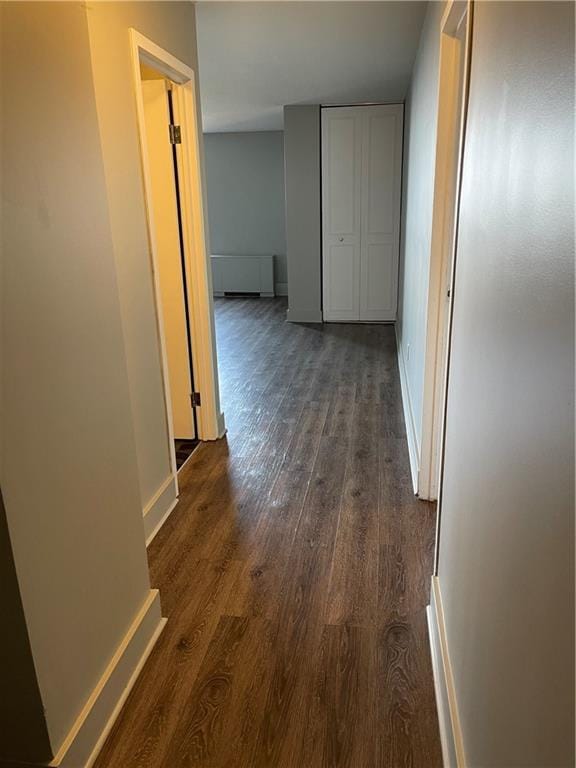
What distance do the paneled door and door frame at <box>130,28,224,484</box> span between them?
10.6 feet

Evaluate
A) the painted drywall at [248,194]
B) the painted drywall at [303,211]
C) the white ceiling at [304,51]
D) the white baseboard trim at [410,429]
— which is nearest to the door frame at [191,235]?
the white ceiling at [304,51]

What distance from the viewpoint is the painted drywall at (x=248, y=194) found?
843 centimetres

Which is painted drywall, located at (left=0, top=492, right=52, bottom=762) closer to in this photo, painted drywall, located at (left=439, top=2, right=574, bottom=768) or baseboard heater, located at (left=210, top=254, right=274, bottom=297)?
painted drywall, located at (left=439, top=2, right=574, bottom=768)

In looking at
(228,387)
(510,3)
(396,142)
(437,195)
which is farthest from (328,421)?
(396,142)

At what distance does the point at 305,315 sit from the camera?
6699 mm

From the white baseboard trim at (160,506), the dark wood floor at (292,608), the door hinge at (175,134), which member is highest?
the door hinge at (175,134)

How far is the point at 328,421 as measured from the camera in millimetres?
3822

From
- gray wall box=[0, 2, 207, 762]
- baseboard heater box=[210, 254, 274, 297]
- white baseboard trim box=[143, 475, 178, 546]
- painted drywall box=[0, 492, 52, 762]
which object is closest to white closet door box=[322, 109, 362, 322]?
baseboard heater box=[210, 254, 274, 297]

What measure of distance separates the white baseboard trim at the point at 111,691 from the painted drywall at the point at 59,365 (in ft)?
0.12

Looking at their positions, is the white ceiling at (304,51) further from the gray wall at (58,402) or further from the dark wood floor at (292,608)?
the dark wood floor at (292,608)

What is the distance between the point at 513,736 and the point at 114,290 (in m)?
1.42

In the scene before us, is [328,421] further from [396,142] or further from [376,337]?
[396,142]

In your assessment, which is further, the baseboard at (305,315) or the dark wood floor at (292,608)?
the baseboard at (305,315)

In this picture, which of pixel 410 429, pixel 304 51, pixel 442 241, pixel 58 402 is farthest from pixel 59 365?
pixel 304 51
